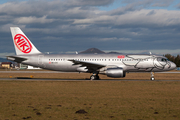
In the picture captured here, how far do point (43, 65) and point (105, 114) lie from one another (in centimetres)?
2725

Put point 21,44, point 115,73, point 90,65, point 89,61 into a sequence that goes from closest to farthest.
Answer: point 115,73 < point 90,65 < point 89,61 < point 21,44

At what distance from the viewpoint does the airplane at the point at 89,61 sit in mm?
35219

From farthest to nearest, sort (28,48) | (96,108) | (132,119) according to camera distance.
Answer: (28,48) < (96,108) < (132,119)

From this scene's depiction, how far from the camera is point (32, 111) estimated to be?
469 inches

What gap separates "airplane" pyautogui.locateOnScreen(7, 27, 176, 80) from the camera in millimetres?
35219

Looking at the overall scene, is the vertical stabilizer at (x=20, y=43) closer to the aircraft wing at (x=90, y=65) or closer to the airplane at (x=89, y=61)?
the airplane at (x=89, y=61)

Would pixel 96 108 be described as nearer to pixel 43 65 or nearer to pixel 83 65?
pixel 83 65

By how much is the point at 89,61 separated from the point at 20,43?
12.0 meters

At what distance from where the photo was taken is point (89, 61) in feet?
119

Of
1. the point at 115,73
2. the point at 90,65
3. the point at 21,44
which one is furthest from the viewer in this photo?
the point at 21,44

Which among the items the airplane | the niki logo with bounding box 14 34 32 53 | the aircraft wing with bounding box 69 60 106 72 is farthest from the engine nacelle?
the niki logo with bounding box 14 34 32 53

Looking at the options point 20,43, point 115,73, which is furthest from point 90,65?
point 20,43

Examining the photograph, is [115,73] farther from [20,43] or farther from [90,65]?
[20,43]

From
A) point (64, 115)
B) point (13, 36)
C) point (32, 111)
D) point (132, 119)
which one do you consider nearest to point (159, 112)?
point (132, 119)
